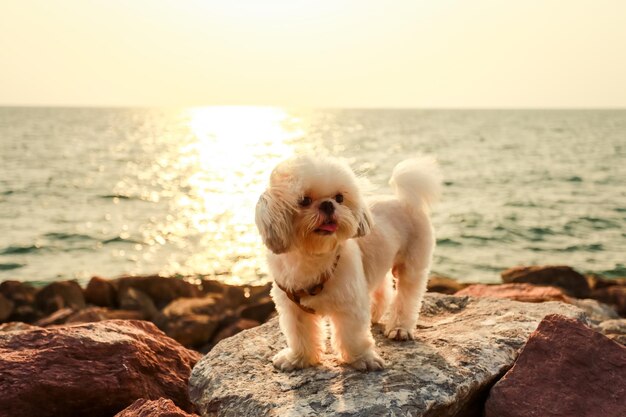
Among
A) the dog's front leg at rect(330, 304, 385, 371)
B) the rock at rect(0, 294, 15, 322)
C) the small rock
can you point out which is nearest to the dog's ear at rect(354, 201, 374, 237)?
the dog's front leg at rect(330, 304, 385, 371)

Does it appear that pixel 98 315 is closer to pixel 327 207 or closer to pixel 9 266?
pixel 9 266

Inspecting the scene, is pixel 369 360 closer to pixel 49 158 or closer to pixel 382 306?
pixel 382 306

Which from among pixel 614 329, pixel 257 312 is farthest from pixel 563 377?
pixel 257 312

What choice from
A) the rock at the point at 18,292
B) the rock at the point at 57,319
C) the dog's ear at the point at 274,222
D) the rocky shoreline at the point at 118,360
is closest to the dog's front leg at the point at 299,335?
the rocky shoreline at the point at 118,360

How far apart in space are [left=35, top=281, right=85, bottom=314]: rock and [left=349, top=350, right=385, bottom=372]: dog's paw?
363 inches

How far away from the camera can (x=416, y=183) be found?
18.3ft

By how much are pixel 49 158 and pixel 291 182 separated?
141 feet

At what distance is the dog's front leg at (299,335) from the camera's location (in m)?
4.84

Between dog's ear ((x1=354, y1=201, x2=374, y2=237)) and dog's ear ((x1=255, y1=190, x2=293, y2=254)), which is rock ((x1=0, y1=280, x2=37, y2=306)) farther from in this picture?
dog's ear ((x1=354, y1=201, x2=374, y2=237))

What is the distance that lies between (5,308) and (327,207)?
410 inches

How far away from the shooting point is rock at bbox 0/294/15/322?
40.3 feet

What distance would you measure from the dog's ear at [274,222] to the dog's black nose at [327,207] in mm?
210

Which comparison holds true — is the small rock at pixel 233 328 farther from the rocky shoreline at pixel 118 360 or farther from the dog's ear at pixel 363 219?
the dog's ear at pixel 363 219

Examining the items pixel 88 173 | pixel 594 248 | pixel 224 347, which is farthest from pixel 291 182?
pixel 88 173
